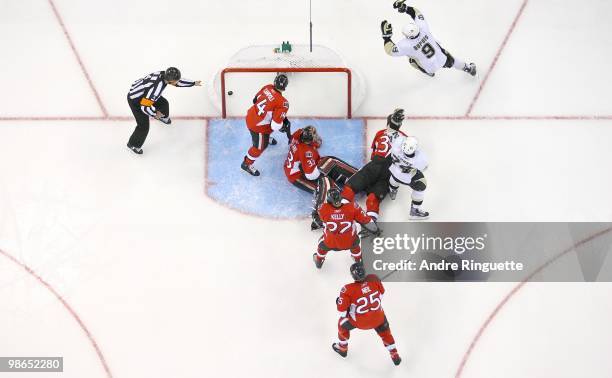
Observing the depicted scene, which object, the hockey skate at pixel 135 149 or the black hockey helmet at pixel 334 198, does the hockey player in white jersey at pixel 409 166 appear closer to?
the black hockey helmet at pixel 334 198

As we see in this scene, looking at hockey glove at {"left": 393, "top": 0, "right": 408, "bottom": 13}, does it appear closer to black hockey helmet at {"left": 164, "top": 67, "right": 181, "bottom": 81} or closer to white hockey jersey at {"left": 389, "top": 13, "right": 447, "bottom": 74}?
white hockey jersey at {"left": 389, "top": 13, "right": 447, "bottom": 74}

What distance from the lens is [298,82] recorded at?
924 cm

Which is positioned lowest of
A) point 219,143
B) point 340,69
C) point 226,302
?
point 226,302

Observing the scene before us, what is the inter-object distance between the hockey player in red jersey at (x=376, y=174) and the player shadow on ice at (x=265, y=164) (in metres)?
0.44

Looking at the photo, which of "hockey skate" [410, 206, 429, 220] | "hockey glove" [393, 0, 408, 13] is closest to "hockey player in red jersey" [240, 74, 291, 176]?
"hockey glove" [393, 0, 408, 13]

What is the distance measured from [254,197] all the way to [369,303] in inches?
70.3

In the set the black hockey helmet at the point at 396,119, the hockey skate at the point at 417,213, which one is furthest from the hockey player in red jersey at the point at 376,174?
the hockey skate at the point at 417,213

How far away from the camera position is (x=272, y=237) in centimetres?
853

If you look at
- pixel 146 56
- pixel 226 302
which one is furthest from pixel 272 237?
pixel 146 56

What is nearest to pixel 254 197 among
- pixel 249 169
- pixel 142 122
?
pixel 249 169

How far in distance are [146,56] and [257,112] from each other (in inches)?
67.1

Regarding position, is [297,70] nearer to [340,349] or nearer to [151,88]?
[151,88]

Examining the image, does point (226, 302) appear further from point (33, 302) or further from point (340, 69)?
point (340, 69)

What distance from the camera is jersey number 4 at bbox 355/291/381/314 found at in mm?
7396
